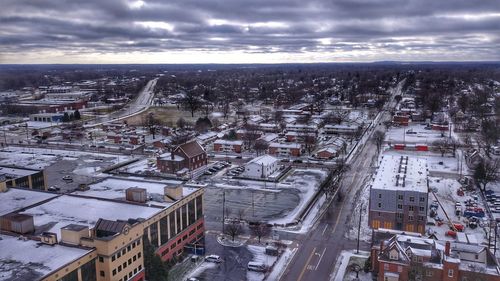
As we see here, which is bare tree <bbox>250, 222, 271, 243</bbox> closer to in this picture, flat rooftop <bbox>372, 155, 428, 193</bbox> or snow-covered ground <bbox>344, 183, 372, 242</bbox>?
snow-covered ground <bbox>344, 183, 372, 242</bbox>

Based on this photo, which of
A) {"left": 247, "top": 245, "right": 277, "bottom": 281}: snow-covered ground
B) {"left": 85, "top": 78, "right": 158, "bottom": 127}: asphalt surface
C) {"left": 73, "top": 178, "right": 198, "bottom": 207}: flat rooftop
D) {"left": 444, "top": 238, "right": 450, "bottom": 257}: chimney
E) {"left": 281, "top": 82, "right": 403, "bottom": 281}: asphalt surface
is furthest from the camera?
{"left": 85, "top": 78, "right": 158, "bottom": 127}: asphalt surface

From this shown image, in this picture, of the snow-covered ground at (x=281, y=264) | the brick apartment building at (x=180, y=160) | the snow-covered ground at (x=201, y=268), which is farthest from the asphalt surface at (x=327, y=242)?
the brick apartment building at (x=180, y=160)

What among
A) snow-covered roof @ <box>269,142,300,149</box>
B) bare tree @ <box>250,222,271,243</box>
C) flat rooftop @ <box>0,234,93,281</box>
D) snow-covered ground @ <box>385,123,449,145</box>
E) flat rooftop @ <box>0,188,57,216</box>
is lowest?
bare tree @ <box>250,222,271,243</box>

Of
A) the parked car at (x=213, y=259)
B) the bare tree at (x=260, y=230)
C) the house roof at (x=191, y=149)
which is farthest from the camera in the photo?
the house roof at (x=191, y=149)

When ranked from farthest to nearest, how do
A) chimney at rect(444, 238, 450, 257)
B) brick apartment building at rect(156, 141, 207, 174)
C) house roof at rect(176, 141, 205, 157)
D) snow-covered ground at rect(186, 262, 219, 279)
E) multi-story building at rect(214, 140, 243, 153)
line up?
multi-story building at rect(214, 140, 243, 153), house roof at rect(176, 141, 205, 157), brick apartment building at rect(156, 141, 207, 174), snow-covered ground at rect(186, 262, 219, 279), chimney at rect(444, 238, 450, 257)

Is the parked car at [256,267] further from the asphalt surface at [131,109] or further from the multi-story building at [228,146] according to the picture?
the asphalt surface at [131,109]

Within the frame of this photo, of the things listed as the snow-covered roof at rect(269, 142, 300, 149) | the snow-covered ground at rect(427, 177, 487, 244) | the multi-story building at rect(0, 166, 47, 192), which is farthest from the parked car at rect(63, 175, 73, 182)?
the snow-covered ground at rect(427, 177, 487, 244)
